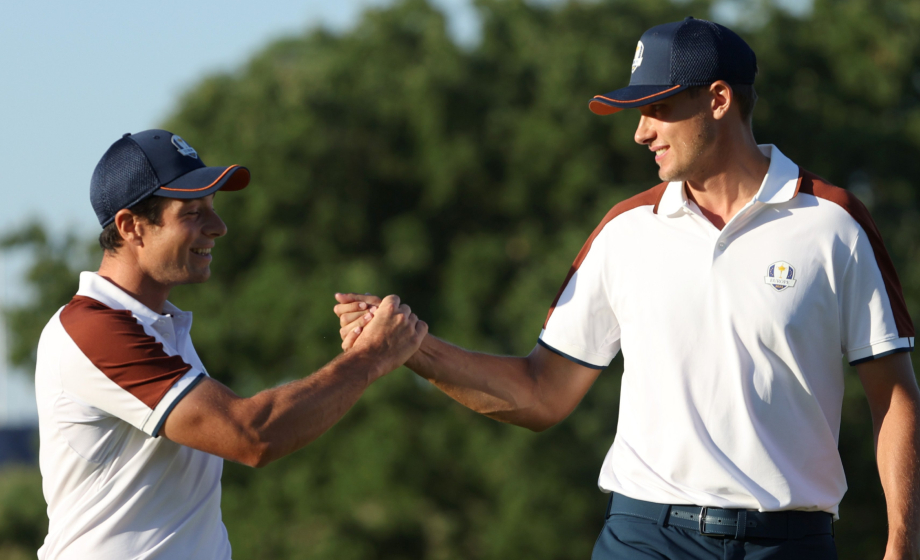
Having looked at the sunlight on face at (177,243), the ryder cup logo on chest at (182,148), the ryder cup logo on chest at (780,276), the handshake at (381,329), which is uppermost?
the ryder cup logo on chest at (182,148)

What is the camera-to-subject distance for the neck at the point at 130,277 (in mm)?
3564

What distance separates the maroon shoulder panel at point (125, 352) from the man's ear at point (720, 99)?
6.34 feet

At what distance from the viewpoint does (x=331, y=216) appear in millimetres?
16484

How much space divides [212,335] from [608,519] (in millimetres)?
12522

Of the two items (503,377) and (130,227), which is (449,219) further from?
(130,227)

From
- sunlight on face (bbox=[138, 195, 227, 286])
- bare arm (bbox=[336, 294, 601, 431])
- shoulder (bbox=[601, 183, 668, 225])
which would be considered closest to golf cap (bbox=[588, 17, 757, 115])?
shoulder (bbox=[601, 183, 668, 225])

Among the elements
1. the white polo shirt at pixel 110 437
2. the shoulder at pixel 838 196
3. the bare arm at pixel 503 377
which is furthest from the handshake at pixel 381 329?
the shoulder at pixel 838 196

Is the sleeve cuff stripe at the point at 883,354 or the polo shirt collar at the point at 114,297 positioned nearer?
the sleeve cuff stripe at the point at 883,354

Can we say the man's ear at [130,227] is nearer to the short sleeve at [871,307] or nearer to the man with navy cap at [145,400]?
the man with navy cap at [145,400]

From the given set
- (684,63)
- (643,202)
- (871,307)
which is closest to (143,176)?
(643,202)

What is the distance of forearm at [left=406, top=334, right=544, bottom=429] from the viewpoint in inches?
160

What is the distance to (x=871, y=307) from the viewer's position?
3324 mm

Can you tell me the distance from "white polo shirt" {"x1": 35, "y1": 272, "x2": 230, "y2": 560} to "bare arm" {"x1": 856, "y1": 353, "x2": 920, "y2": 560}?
83.6 inches

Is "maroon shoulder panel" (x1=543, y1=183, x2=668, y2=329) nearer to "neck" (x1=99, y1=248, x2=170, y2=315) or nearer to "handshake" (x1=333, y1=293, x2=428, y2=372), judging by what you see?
"handshake" (x1=333, y1=293, x2=428, y2=372)
